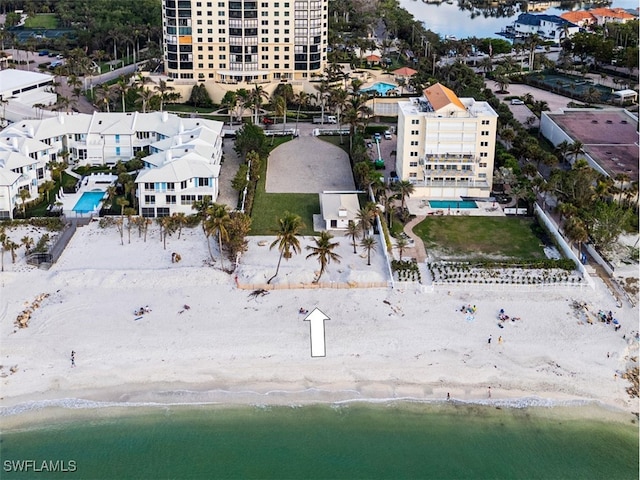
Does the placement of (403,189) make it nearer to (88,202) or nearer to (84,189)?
(88,202)

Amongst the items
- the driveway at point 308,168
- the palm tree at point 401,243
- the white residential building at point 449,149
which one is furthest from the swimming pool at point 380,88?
the palm tree at point 401,243

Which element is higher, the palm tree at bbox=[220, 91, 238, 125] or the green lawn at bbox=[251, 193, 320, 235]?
the palm tree at bbox=[220, 91, 238, 125]

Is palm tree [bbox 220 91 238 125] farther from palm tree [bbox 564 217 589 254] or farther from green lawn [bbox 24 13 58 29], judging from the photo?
green lawn [bbox 24 13 58 29]

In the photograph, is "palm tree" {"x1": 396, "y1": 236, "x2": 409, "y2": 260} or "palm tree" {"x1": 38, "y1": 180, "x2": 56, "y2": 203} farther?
"palm tree" {"x1": 38, "y1": 180, "x2": 56, "y2": 203}

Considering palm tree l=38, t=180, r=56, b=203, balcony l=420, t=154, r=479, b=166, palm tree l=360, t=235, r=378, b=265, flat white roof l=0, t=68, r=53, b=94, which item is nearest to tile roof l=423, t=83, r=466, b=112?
balcony l=420, t=154, r=479, b=166

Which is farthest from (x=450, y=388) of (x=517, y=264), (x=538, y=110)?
(x=538, y=110)

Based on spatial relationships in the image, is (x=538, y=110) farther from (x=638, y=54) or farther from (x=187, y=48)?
(x=187, y=48)

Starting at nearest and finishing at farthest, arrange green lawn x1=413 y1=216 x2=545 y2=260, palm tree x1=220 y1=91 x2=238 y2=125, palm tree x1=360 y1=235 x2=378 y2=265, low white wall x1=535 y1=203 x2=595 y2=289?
low white wall x1=535 y1=203 x2=595 y2=289 → palm tree x1=360 y1=235 x2=378 y2=265 → green lawn x1=413 y1=216 x2=545 y2=260 → palm tree x1=220 y1=91 x2=238 y2=125
